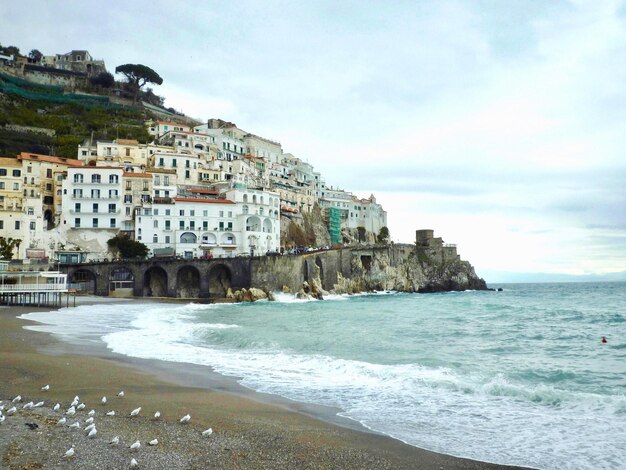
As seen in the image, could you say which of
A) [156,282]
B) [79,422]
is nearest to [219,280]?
[156,282]

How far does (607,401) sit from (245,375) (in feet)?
32.2

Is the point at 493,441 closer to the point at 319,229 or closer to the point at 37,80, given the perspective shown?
the point at 319,229

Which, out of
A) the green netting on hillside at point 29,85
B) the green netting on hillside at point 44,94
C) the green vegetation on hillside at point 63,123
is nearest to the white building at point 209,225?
the green vegetation on hillside at point 63,123

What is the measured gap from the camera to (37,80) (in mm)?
111188

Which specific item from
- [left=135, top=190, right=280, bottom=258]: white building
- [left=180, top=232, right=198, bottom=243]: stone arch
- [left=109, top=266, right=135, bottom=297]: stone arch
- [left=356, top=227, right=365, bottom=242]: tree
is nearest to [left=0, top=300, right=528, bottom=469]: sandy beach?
[left=109, top=266, right=135, bottom=297]: stone arch

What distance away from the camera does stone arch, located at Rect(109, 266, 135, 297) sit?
195 feet

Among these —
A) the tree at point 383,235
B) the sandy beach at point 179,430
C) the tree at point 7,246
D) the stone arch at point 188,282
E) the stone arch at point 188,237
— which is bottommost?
the sandy beach at point 179,430

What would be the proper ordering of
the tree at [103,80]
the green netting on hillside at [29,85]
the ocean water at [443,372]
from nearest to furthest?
1. the ocean water at [443,372]
2. the green netting on hillside at [29,85]
3. the tree at [103,80]

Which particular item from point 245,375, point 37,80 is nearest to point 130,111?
point 37,80

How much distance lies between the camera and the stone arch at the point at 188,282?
62.7 metres

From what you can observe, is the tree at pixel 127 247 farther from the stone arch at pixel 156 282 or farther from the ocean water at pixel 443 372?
the ocean water at pixel 443 372

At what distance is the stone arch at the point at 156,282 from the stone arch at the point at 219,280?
5.81 m

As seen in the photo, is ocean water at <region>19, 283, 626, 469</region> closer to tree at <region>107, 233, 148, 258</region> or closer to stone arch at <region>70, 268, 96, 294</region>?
stone arch at <region>70, 268, 96, 294</region>

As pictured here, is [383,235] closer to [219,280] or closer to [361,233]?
[361,233]
